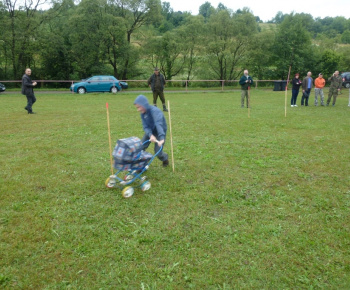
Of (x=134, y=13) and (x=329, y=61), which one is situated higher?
(x=134, y=13)

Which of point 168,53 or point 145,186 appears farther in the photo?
point 168,53

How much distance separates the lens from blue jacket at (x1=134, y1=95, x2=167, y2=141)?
4938mm

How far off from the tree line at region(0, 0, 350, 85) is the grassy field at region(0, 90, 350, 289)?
24.2 m

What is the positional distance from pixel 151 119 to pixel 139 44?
2953cm

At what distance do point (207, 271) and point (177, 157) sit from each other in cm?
385

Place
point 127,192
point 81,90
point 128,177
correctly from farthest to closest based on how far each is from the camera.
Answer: point 81,90 → point 128,177 → point 127,192

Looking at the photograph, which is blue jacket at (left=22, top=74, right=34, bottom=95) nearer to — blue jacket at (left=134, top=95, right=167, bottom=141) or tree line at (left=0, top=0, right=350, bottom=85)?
blue jacket at (left=134, top=95, right=167, bottom=141)

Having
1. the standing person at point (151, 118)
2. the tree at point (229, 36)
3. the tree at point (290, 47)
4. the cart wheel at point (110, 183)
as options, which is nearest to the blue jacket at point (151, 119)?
the standing person at point (151, 118)

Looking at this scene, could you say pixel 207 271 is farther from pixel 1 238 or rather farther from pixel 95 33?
pixel 95 33

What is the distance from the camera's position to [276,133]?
9000 mm

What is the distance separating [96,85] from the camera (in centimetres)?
2405

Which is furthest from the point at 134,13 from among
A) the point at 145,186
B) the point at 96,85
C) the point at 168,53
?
the point at 145,186

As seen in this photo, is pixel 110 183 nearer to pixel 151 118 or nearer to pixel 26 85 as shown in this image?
pixel 151 118

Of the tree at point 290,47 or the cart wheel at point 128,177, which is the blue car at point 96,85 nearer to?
the cart wheel at point 128,177
